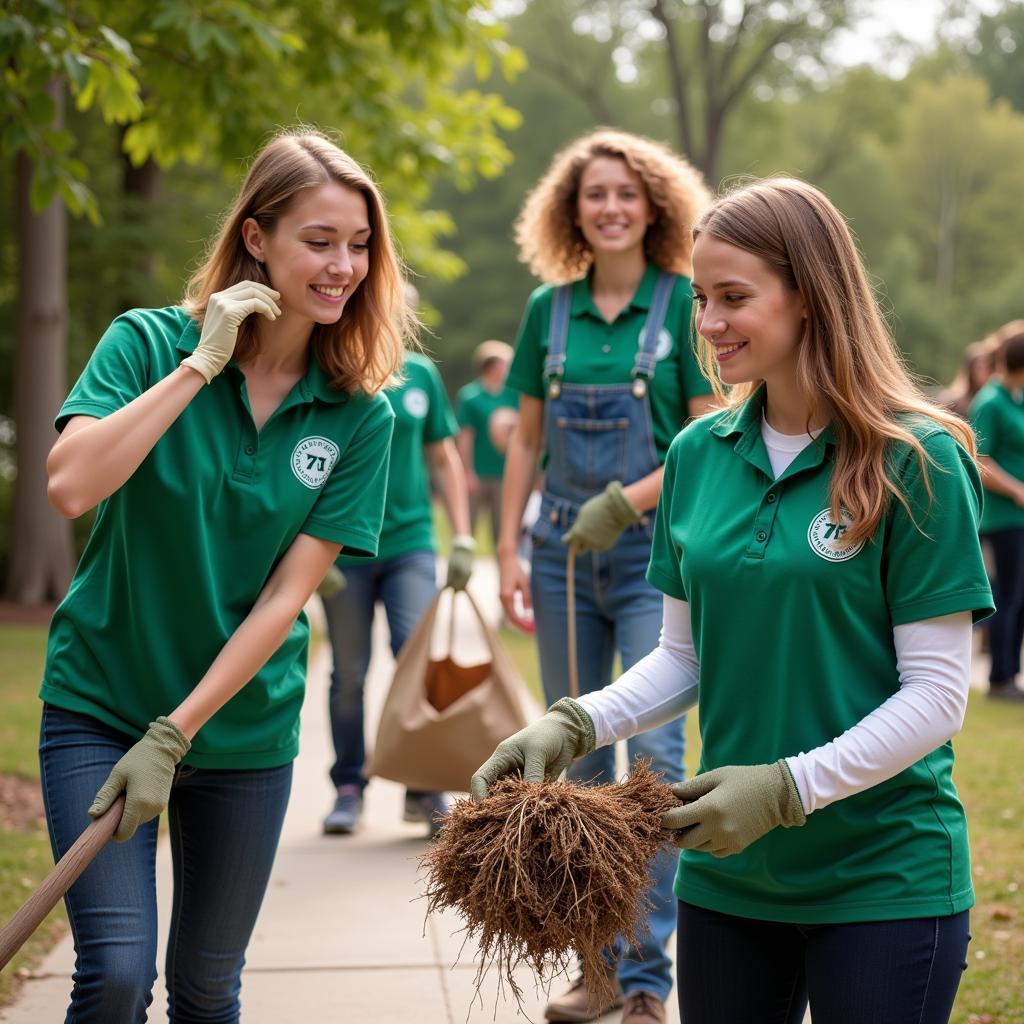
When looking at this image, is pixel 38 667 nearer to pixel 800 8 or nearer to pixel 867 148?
pixel 800 8

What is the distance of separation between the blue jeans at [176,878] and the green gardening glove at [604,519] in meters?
1.27

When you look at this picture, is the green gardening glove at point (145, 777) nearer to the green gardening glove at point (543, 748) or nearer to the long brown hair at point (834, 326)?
the green gardening glove at point (543, 748)

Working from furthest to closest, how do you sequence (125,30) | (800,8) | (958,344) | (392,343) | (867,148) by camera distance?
(867,148) → (958,344) → (800,8) → (125,30) → (392,343)

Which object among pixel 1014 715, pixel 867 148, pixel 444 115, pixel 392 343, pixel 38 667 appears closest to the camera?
pixel 392 343

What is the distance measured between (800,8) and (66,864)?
27.8 m

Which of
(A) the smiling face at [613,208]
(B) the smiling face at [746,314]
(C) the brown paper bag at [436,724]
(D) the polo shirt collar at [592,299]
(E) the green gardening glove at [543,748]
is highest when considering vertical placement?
(A) the smiling face at [613,208]

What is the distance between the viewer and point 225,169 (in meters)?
7.81

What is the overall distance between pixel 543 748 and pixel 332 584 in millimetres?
3228

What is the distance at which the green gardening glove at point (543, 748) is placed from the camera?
2.38 m

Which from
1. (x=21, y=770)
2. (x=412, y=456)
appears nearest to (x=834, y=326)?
(x=412, y=456)

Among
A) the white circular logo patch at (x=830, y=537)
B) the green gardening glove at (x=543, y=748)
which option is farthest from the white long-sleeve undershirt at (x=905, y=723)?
the green gardening glove at (x=543, y=748)

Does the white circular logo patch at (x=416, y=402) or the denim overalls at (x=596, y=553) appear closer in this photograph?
the denim overalls at (x=596, y=553)

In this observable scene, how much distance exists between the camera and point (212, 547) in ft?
9.04

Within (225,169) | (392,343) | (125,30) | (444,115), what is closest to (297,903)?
(392,343)
